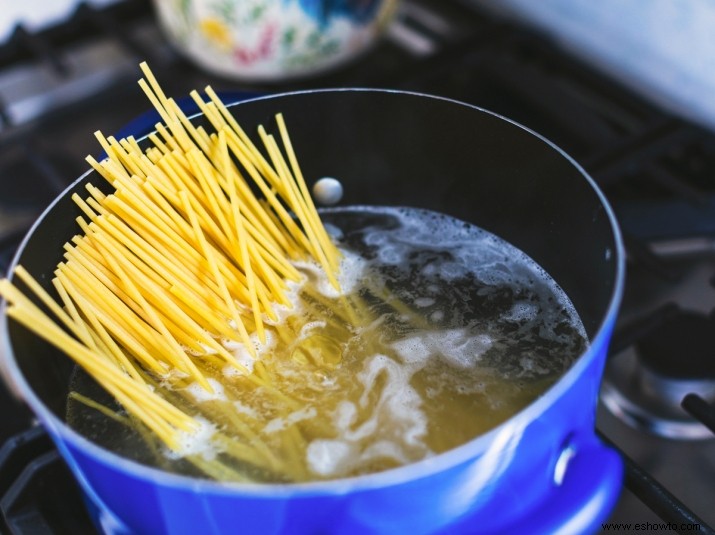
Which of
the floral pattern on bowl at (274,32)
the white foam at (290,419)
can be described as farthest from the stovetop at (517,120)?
the white foam at (290,419)

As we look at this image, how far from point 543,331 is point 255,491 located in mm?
290

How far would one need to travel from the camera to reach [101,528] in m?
0.51

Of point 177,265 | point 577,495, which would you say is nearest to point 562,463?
point 577,495

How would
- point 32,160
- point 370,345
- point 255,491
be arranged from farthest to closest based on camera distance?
point 32,160
point 370,345
point 255,491

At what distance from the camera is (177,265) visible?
0.56 m

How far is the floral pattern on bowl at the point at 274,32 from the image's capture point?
82 cm

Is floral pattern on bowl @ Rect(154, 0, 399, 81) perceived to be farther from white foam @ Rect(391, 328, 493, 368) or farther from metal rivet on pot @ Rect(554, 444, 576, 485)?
metal rivet on pot @ Rect(554, 444, 576, 485)

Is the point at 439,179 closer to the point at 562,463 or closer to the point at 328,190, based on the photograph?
the point at 328,190

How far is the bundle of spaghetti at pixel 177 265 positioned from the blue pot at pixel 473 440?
3cm

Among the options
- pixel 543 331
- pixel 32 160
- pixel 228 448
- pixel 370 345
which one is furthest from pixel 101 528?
pixel 32 160

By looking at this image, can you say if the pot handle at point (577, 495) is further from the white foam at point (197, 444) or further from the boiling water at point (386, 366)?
the white foam at point (197, 444)

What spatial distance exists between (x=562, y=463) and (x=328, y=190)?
34 cm

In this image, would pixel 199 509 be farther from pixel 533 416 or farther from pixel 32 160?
pixel 32 160

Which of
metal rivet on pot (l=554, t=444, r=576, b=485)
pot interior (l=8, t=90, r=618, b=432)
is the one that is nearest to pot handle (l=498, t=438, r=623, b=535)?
metal rivet on pot (l=554, t=444, r=576, b=485)
